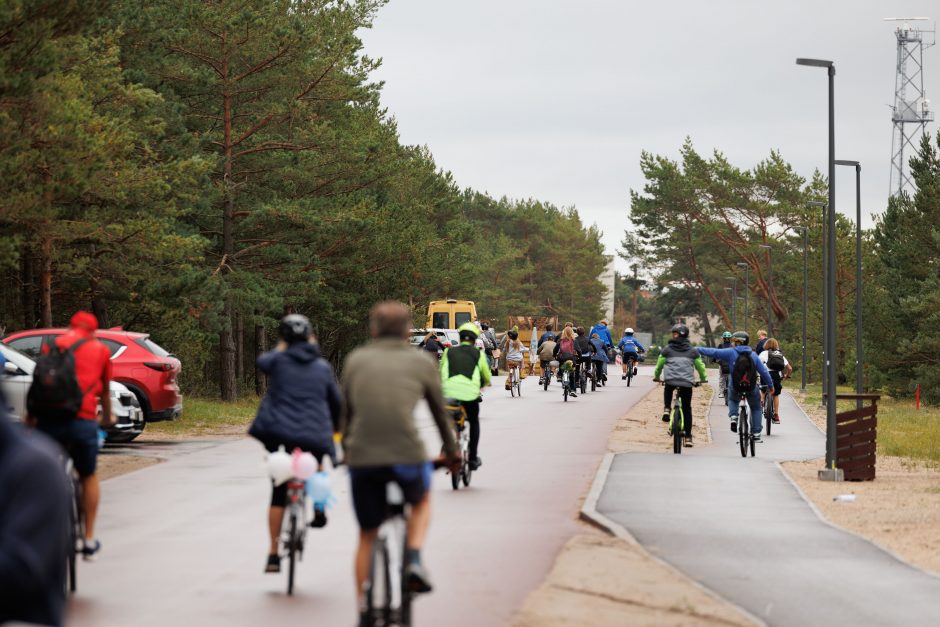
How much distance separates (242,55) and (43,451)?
120 feet

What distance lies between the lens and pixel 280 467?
9656 millimetres

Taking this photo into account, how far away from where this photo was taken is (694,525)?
1486 centimetres

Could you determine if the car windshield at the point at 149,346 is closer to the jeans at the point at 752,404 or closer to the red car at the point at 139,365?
the red car at the point at 139,365

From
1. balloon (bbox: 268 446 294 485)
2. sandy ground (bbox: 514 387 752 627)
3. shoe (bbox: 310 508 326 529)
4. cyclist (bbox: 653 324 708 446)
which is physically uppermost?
cyclist (bbox: 653 324 708 446)

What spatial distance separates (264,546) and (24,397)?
8.99 m

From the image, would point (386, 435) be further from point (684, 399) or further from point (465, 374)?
point (684, 399)

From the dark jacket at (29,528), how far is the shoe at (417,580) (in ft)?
13.3

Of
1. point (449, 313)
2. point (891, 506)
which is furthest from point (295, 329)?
point (449, 313)

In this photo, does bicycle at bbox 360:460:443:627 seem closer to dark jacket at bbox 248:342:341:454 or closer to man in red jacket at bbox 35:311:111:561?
dark jacket at bbox 248:342:341:454

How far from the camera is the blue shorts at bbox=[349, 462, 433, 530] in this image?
24.8 ft

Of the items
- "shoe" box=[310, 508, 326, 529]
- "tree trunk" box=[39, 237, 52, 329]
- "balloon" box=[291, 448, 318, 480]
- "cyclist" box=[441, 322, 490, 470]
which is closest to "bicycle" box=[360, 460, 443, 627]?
"balloon" box=[291, 448, 318, 480]

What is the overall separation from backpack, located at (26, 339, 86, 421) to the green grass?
16.4 meters

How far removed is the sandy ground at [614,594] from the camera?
9414 millimetres

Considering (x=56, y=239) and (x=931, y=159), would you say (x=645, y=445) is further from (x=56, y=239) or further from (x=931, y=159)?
(x=931, y=159)
